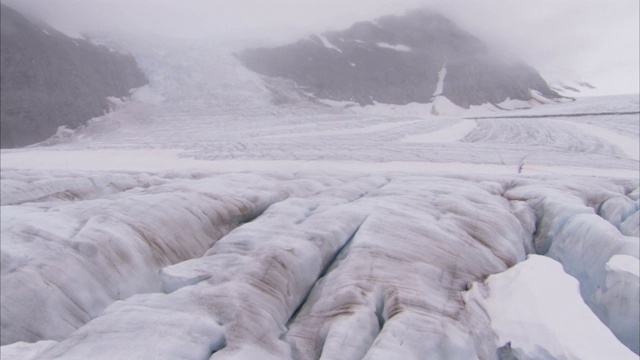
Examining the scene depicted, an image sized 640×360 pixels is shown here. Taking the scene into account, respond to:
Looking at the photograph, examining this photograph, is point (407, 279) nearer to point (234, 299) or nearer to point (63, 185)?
point (234, 299)

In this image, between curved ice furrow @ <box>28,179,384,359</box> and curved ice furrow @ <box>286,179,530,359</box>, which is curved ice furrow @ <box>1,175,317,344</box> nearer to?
curved ice furrow @ <box>28,179,384,359</box>

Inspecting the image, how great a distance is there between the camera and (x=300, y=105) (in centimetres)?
3803

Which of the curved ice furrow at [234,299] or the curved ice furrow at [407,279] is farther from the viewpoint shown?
the curved ice furrow at [407,279]

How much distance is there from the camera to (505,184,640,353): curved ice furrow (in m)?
5.66

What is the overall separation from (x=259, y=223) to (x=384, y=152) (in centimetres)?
990

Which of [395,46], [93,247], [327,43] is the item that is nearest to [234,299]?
[93,247]

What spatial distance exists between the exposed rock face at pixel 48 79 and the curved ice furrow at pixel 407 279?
1123 inches

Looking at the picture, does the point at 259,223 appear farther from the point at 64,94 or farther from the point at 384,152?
the point at 64,94

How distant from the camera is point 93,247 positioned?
5988mm

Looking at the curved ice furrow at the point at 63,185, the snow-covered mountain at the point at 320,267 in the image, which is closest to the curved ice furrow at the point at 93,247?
the snow-covered mountain at the point at 320,267

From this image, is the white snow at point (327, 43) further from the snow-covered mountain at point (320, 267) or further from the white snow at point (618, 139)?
the snow-covered mountain at point (320, 267)

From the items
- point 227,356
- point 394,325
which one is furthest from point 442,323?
point 227,356

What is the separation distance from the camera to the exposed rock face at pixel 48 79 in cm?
2914

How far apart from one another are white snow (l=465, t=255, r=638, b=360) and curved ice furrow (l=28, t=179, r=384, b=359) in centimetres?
195
